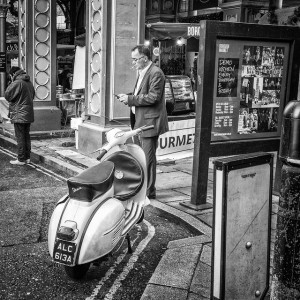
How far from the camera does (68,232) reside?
152 inches

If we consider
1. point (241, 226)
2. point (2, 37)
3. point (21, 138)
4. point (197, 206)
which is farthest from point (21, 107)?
point (2, 37)

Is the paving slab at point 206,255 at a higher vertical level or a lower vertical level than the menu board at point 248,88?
lower

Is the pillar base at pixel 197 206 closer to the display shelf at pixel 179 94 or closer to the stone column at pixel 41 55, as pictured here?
the display shelf at pixel 179 94

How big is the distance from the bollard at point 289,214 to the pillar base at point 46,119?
10.8 m

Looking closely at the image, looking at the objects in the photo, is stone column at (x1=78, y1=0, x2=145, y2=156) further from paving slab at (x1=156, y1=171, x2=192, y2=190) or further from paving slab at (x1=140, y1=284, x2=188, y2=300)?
paving slab at (x1=140, y1=284, x2=188, y2=300)

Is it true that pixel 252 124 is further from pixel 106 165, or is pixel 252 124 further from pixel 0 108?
pixel 0 108

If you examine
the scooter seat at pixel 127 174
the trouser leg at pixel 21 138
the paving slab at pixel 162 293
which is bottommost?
the paving slab at pixel 162 293

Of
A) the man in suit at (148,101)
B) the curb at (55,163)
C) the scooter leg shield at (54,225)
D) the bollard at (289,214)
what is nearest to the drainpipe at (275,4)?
the curb at (55,163)

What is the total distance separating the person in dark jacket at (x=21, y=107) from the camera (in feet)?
29.7

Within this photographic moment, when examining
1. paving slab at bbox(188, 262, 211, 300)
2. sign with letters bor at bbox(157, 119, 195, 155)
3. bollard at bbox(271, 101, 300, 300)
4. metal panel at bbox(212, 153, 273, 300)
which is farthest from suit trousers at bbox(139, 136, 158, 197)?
bollard at bbox(271, 101, 300, 300)

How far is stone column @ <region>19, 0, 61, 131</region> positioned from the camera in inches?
516

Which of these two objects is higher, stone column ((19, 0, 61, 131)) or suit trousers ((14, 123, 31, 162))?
stone column ((19, 0, 61, 131))

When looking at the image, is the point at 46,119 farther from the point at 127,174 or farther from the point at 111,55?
the point at 127,174

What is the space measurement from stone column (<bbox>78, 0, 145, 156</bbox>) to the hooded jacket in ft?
3.78
